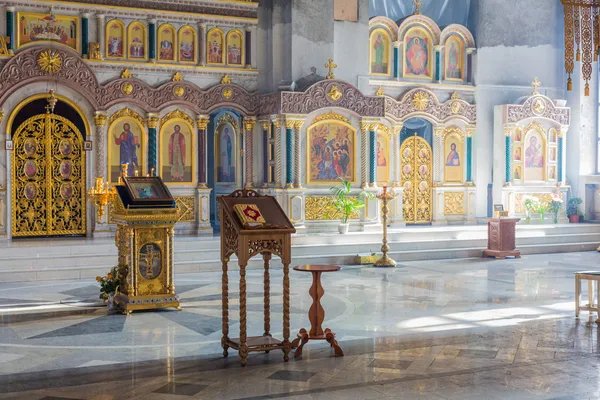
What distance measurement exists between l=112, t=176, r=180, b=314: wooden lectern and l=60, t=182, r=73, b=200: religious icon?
5762 mm

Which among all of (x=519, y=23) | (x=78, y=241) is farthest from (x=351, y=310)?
(x=519, y=23)

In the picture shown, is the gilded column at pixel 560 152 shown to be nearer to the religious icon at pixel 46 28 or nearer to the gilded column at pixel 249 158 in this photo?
the gilded column at pixel 249 158

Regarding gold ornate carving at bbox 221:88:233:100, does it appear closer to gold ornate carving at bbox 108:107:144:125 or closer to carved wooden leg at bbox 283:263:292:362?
gold ornate carving at bbox 108:107:144:125

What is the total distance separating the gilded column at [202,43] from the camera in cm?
1642

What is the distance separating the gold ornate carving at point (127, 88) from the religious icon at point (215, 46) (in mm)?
1734

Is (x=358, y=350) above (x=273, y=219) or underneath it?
underneath

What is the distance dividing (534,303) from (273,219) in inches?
181

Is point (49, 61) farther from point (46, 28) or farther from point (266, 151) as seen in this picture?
point (266, 151)

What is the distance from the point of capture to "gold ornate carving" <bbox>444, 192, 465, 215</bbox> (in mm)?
19281

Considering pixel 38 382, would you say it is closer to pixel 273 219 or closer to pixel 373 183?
pixel 273 219

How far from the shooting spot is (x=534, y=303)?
34.1 feet

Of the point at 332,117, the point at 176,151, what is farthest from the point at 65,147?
the point at 332,117

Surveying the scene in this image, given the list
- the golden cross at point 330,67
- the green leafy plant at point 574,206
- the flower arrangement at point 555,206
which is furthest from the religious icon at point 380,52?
the green leafy plant at point 574,206

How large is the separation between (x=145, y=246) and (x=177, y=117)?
6912mm
